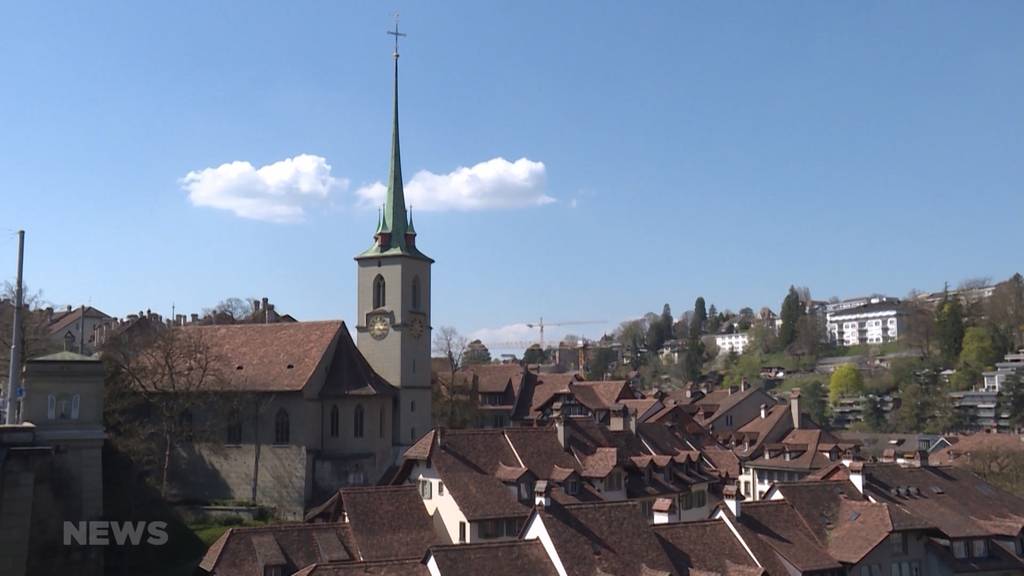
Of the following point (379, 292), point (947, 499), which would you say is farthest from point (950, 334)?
point (947, 499)

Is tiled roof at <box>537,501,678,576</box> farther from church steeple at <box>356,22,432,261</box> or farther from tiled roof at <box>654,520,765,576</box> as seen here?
church steeple at <box>356,22,432,261</box>

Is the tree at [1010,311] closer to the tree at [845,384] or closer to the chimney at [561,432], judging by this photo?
the tree at [845,384]

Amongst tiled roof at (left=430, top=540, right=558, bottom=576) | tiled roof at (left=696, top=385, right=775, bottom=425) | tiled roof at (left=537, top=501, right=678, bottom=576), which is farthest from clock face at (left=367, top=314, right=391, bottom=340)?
tiled roof at (left=696, top=385, right=775, bottom=425)

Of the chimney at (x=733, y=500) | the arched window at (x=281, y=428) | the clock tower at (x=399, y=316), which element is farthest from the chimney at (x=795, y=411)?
the chimney at (x=733, y=500)

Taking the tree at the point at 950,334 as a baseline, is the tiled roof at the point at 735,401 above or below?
below

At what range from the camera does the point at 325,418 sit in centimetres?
5741

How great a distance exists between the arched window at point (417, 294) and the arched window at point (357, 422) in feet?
26.3

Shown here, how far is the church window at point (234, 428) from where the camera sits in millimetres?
57281

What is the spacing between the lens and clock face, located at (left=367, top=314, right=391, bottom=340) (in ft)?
204

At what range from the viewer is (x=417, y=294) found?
208ft

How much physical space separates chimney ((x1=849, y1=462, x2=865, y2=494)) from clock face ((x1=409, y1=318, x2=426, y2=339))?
92.9 feet

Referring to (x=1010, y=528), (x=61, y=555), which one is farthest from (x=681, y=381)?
(x=61, y=555)

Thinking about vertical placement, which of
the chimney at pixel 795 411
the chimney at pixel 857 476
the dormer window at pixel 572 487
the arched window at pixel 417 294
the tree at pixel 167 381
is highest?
the arched window at pixel 417 294

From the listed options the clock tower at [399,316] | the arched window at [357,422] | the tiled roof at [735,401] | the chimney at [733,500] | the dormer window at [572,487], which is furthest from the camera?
the tiled roof at [735,401]
